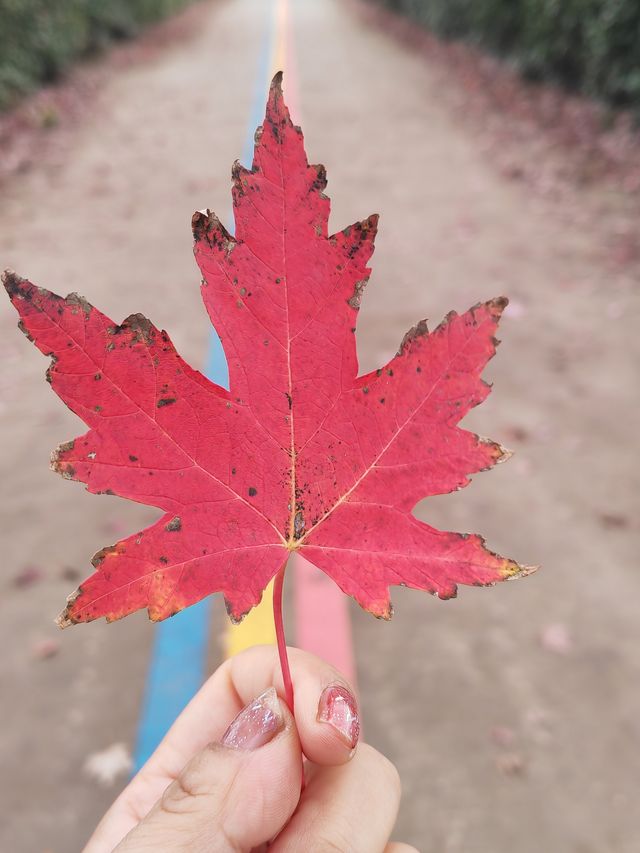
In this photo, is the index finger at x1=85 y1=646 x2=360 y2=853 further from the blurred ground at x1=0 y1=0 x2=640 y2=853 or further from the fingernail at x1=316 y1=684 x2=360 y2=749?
the blurred ground at x1=0 y1=0 x2=640 y2=853

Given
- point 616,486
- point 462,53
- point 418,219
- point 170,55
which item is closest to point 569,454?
point 616,486

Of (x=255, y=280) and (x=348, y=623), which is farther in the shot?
(x=348, y=623)

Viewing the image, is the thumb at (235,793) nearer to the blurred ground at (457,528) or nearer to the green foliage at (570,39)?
the blurred ground at (457,528)

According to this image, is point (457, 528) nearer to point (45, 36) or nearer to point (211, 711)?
point (211, 711)

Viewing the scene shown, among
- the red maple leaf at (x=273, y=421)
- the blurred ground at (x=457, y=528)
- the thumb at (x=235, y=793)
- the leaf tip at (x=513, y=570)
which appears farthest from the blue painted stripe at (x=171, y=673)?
the leaf tip at (x=513, y=570)

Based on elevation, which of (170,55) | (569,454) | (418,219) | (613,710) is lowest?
(613,710)

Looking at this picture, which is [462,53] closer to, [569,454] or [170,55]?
[170,55]
